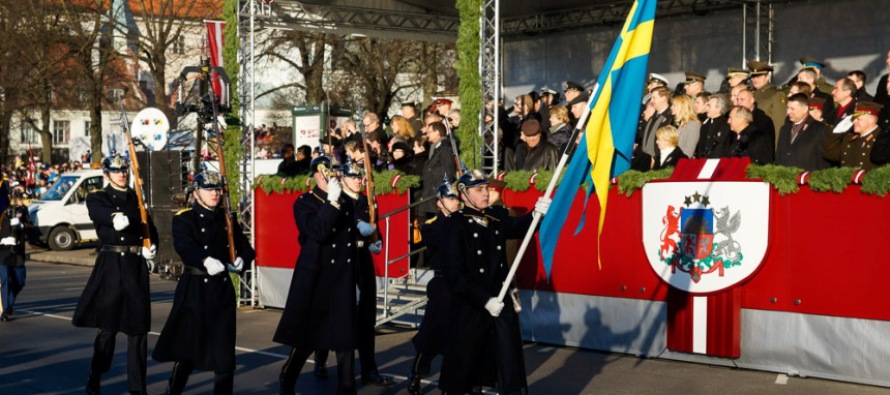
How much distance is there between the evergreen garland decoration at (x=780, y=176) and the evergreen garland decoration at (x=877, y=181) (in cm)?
65

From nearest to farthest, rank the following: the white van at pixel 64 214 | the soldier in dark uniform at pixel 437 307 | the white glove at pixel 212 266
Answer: the soldier in dark uniform at pixel 437 307
the white glove at pixel 212 266
the white van at pixel 64 214

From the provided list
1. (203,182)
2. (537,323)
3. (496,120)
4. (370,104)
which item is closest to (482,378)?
(203,182)

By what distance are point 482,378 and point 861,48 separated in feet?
39.5

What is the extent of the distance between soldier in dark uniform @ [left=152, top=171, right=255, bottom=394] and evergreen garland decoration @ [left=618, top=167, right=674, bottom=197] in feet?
14.0

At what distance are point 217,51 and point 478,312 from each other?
1014cm

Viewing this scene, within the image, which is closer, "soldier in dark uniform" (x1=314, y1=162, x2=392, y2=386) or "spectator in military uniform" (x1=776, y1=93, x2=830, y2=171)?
"soldier in dark uniform" (x1=314, y1=162, x2=392, y2=386)

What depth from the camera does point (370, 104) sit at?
133 feet

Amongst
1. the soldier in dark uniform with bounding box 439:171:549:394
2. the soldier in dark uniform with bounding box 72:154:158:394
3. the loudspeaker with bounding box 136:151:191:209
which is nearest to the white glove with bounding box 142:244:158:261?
the soldier in dark uniform with bounding box 72:154:158:394

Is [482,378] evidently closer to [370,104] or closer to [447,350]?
[447,350]

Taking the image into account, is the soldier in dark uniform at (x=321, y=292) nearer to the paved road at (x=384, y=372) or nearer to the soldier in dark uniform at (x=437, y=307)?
the soldier in dark uniform at (x=437, y=307)

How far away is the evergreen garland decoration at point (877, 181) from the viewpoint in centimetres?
977

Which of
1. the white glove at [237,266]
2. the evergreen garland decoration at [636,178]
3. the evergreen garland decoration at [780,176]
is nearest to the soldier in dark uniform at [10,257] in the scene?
Answer: the white glove at [237,266]

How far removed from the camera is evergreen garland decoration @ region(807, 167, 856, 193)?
1010cm

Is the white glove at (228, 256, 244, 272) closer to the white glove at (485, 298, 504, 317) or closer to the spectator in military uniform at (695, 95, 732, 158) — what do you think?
the white glove at (485, 298, 504, 317)
